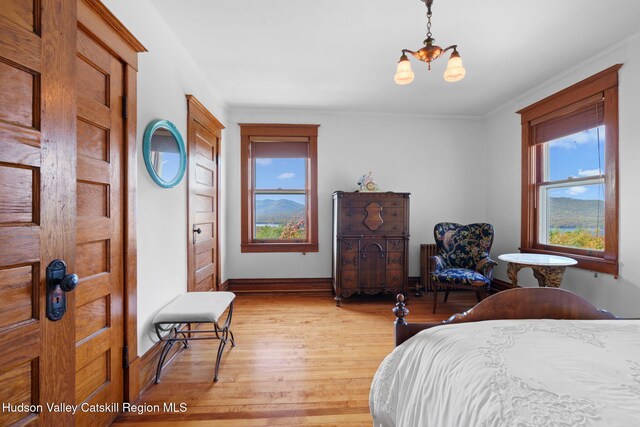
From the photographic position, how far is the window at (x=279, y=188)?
423cm

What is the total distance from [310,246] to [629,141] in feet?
11.5

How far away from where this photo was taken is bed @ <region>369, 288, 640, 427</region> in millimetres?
715

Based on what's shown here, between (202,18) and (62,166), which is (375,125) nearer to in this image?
(202,18)

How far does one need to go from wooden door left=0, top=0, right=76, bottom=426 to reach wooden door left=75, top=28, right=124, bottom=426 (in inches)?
18.0

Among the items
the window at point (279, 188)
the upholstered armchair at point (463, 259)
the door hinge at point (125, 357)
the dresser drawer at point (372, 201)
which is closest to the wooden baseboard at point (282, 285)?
the window at point (279, 188)

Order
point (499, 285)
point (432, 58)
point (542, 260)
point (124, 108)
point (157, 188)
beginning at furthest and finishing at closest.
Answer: point (499, 285)
point (542, 260)
point (157, 188)
point (432, 58)
point (124, 108)

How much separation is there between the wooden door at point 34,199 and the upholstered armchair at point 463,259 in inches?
130

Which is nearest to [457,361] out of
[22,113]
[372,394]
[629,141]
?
[372,394]

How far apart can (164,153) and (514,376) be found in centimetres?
237

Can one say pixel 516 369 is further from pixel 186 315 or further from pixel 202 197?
pixel 202 197

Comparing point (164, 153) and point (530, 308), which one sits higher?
point (164, 153)

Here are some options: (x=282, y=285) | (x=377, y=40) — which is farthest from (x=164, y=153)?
(x=282, y=285)

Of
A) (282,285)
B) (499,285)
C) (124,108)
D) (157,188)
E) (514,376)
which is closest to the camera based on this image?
(514,376)

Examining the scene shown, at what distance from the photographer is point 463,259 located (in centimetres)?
369
